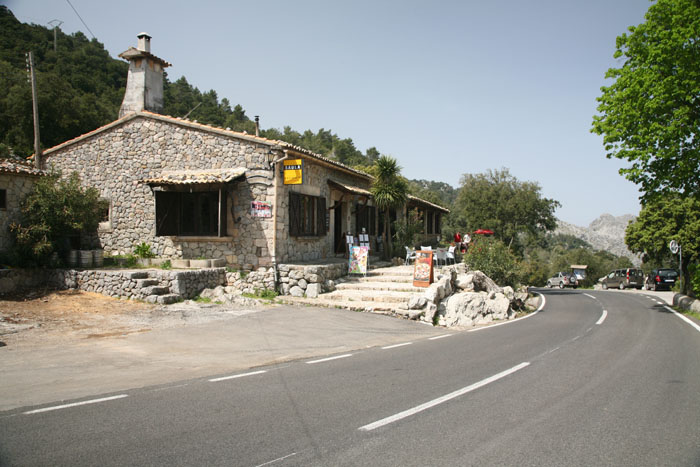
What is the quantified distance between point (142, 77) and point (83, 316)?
10452mm

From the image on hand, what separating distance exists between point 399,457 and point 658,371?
214 inches

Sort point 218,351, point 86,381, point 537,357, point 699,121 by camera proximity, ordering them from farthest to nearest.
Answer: point 699,121 < point 218,351 < point 537,357 < point 86,381

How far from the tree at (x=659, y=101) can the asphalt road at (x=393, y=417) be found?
9.40 meters

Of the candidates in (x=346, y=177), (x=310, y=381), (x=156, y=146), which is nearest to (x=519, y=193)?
(x=346, y=177)

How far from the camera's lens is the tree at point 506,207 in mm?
46062

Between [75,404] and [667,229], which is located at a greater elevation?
[667,229]

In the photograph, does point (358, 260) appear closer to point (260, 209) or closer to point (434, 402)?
point (260, 209)

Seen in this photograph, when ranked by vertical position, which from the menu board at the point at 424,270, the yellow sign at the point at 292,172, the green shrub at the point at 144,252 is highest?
the yellow sign at the point at 292,172

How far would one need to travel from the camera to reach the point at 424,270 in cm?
1520

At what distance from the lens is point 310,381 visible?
6.23 m

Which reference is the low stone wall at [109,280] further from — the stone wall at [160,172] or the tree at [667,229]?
the tree at [667,229]

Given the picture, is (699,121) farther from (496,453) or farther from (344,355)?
(496,453)

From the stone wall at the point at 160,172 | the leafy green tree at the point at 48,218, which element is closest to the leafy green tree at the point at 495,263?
the stone wall at the point at 160,172

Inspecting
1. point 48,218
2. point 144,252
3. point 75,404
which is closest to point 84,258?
point 48,218
